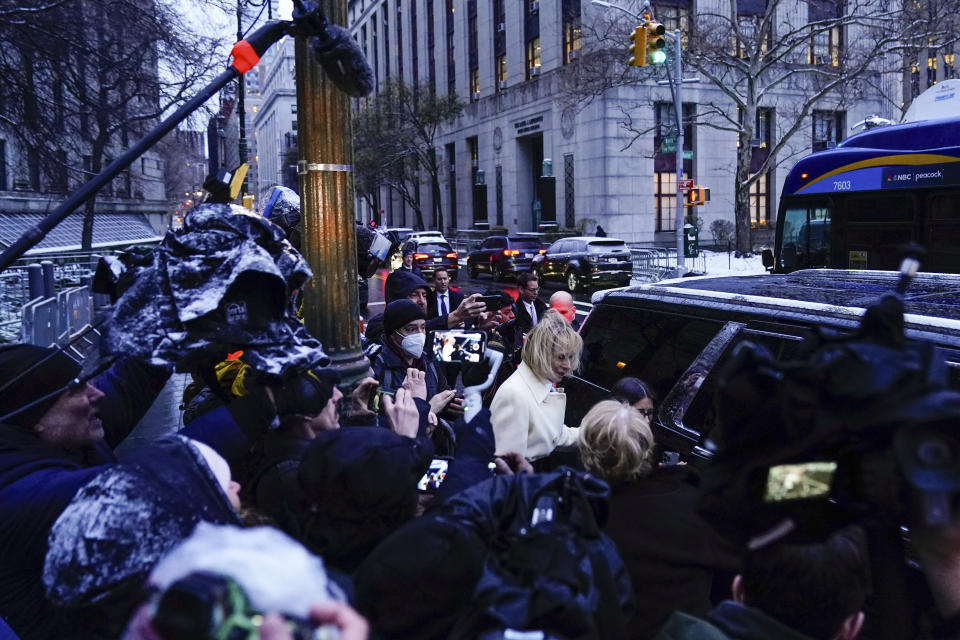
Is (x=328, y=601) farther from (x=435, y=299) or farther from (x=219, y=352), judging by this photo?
(x=435, y=299)

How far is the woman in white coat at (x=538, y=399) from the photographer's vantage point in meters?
3.87

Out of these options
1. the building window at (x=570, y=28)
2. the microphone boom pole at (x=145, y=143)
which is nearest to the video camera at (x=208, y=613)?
the microphone boom pole at (x=145, y=143)

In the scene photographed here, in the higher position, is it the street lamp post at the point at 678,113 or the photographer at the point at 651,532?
the street lamp post at the point at 678,113

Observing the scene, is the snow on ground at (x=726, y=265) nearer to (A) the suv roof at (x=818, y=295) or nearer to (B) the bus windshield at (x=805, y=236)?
(B) the bus windshield at (x=805, y=236)

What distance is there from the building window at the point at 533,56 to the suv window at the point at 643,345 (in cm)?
4223

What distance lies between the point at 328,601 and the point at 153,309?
1.14 meters

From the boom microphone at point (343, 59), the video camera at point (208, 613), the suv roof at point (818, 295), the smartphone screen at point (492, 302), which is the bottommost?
the video camera at point (208, 613)

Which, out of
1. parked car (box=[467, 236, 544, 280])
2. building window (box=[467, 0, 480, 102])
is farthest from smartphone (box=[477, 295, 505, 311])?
building window (box=[467, 0, 480, 102])

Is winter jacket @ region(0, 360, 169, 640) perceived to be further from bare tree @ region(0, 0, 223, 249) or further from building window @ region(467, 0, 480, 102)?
building window @ region(467, 0, 480, 102)

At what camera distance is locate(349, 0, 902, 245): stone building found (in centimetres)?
3762

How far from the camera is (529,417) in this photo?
390 cm

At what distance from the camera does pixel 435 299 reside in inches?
363

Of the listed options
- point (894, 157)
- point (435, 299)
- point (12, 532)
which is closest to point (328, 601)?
point (12, 532)

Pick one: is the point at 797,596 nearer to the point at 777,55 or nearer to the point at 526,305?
the point at 526,305
